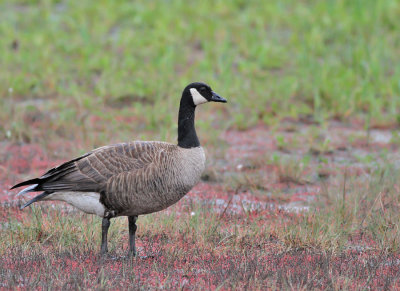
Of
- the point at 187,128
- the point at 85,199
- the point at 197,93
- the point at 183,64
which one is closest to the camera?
the point at 85,199

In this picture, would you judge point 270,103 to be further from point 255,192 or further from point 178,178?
point 178,178

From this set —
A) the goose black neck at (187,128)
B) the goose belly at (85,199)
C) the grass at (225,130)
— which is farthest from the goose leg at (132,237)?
the goose black neck at (187,128)

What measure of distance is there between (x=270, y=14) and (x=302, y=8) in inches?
32.2

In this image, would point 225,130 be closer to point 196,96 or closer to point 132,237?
point 196,96

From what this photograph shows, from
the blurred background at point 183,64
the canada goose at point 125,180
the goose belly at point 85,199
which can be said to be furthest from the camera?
the blurred background at point 183,64

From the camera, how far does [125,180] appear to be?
22.6ft

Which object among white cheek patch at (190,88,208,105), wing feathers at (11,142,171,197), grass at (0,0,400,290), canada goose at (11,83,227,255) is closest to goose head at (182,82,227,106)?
white cheek patch at (190,88,208,105)

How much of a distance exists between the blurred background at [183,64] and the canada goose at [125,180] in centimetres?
360

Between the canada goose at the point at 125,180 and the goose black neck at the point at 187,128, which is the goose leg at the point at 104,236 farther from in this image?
the goose black neck at the point at 187,128

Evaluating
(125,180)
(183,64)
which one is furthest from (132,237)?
(183,64)

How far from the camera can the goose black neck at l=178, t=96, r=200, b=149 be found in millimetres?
7332

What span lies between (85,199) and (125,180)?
48 cm

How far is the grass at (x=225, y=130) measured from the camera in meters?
6.42

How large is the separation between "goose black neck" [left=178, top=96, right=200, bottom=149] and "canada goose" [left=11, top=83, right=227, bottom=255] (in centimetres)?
12
